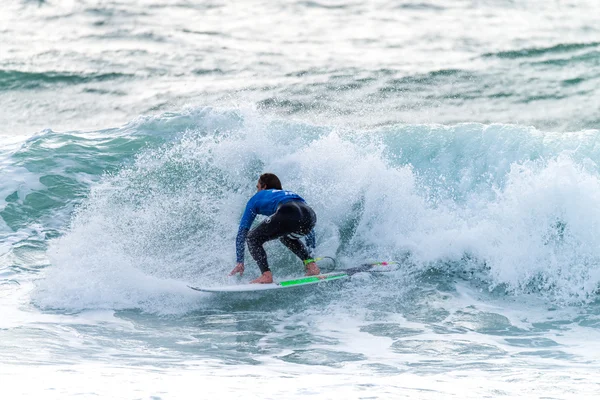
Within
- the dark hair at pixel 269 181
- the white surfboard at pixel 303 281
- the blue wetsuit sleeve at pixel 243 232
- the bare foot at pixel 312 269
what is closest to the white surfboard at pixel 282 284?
the white surfboard at pixel 303 281

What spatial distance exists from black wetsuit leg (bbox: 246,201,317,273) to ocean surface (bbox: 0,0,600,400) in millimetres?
548

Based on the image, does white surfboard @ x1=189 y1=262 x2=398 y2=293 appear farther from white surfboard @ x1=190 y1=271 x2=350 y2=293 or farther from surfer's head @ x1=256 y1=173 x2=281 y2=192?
surfer's head @ x1=256 y1=173 x2=281 y2=192

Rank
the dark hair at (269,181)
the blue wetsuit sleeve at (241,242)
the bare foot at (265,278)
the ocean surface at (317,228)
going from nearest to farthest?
the ocean surface at (317,228) < the bare foot at (265,278) < the blue wetsuit sleeve at (241,242) < the dark hair at (269,181)

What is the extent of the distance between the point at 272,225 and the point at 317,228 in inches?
62.6

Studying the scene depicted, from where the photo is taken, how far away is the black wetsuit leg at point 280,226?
8633 millimetres

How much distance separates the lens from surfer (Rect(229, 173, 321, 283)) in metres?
8.63

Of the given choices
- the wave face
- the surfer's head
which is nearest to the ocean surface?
the wave face

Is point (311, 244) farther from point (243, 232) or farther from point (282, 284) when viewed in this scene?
point (243, 232)

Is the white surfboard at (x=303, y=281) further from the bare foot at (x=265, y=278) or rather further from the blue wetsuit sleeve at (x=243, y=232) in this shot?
the blue wetsuit sleeve at (x=243, y=232)

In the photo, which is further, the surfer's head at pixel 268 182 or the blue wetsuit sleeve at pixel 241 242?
the surfer's head at pixel 268 182

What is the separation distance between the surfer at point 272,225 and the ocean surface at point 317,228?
1.31ft

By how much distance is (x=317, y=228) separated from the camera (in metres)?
10.1

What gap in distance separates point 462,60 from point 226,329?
11376 millimetres

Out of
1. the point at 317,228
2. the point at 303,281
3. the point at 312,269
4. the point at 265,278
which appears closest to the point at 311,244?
the point at 312,269
